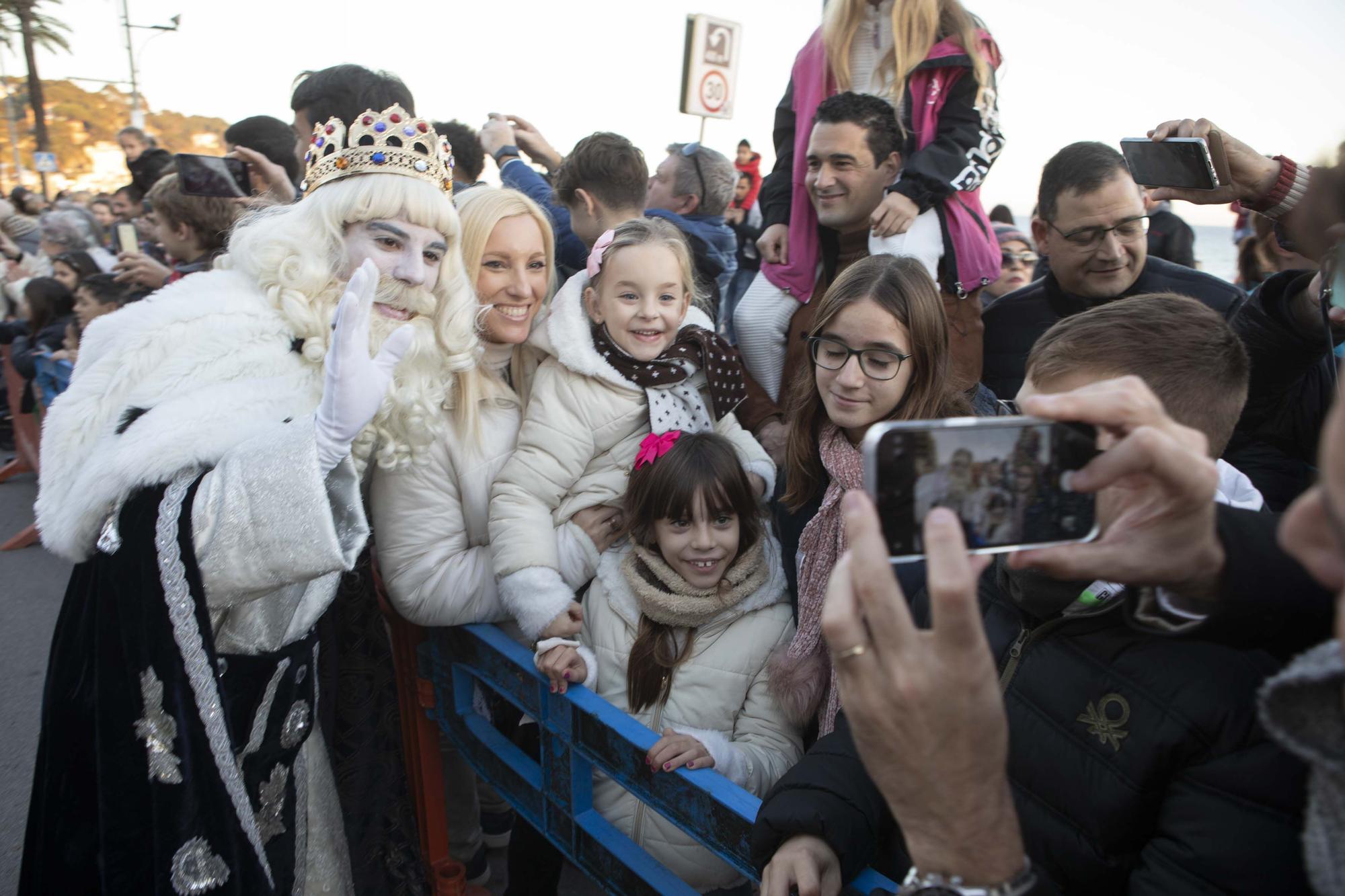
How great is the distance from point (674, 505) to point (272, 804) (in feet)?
3.91

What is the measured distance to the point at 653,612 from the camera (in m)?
2.07

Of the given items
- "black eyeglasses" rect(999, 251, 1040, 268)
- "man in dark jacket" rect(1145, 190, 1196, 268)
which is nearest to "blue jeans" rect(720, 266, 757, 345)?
"black eyeglasses" rect(999, 251, 1040, 268)

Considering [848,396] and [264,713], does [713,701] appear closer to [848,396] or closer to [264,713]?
[848,396]

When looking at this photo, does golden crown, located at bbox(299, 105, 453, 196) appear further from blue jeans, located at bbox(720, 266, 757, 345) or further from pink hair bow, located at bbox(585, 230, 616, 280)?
blue jeans, located at bbox(720, 266, 757, 345)

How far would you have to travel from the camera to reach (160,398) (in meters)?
1.81

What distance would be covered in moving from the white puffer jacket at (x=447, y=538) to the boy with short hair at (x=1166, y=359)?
4.52 ft

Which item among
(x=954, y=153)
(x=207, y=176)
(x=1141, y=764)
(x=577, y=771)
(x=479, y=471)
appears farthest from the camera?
(x=207, y=176)

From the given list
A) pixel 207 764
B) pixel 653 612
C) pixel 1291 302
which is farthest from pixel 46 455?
pixel 1291 302

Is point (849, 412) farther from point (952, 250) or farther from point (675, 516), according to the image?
point (952, 250)

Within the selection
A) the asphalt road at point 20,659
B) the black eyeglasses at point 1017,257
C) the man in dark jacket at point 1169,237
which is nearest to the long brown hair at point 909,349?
the asphalt road at point 20,659

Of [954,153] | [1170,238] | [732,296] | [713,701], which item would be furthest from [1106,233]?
[1170,238]

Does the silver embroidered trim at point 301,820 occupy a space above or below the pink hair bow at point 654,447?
below

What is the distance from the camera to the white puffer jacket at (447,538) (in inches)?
87.4

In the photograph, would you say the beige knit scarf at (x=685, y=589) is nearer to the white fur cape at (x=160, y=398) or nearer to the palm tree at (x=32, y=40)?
the white fur cape at (x=160, y=398)
